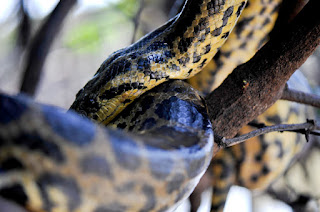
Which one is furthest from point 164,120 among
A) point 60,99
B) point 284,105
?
point 60,99

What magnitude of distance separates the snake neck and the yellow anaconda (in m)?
0.54

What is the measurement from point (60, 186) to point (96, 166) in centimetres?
8

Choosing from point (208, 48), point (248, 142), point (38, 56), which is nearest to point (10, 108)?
point (208, 48)

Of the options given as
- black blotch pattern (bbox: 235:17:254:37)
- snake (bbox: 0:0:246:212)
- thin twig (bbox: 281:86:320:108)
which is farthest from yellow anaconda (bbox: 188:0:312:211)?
snake (bbox: 0:0:246:212)

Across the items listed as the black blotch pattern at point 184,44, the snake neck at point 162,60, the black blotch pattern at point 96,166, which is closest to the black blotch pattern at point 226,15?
the snake neck at point 162,60

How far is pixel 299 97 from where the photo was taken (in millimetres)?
1441

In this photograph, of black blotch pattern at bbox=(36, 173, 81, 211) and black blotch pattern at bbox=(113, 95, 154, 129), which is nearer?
black blotch pattern at bbox=(36, 173, 81, 211)

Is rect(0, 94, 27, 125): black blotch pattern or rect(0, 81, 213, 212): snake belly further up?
rect(0, 94, 27, 125): black blotch pattern

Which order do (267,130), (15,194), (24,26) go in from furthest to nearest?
1. (24,26)
2. (267,130)
3. (15,194)

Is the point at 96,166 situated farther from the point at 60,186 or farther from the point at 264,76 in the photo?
the point at 264,76

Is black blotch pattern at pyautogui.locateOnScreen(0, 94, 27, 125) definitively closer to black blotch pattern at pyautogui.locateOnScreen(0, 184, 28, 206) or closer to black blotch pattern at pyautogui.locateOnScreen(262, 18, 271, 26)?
black blotch pattern at pyautogui.locateOnScreen(0, 184, 28, 206)

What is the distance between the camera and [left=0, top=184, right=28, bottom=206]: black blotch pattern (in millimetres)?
647

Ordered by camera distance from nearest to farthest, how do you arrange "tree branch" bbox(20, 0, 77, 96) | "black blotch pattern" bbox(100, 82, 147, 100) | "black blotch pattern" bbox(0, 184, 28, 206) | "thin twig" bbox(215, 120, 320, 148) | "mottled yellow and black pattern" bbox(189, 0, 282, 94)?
"black blotch pattern" bbox(0, 184, 28, 206) < "thin twig" bbox(215, 120, 320, 148) < "black blotch pattern" bbox(100, 82, 147, 100) < "mottled yellow and black pattern" bbox(189, 0, 282, 94) < "tree branch" bbox(20, 0, 77, 96)

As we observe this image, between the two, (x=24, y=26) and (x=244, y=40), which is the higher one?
(x=24, y=26)
